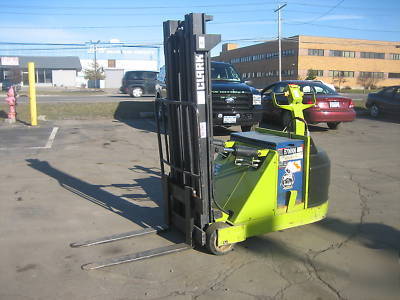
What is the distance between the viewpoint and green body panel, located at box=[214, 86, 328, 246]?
3.91 metres

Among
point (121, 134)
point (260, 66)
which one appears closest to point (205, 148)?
point (121, 134)

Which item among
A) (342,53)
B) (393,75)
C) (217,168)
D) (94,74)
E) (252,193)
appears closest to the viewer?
(252,193)

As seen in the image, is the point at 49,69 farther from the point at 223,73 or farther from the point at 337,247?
the point at 337,247

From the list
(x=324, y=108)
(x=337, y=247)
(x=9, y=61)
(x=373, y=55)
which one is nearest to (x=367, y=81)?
(x=373, y=55)

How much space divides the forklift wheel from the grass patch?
40.5ft

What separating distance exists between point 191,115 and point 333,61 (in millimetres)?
70316

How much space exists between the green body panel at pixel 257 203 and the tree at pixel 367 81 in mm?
71074

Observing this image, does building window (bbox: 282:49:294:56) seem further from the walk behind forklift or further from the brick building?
the walk behind forklift

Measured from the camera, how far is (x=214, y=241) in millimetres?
3781

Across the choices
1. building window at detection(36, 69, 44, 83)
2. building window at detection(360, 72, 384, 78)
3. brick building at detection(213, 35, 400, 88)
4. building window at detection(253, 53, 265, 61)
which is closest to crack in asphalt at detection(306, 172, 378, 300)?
brick building at detection(213, 35, 400, 88)

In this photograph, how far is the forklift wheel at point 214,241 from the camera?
375cm

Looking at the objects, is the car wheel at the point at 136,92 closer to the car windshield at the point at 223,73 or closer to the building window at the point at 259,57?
the car windshield at the point at 223,73

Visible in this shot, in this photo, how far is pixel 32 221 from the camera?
15.8 feet

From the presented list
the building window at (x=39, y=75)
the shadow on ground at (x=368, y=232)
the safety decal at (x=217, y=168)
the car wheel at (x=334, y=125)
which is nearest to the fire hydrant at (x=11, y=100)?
the car wheel at (x=334, y=125)
